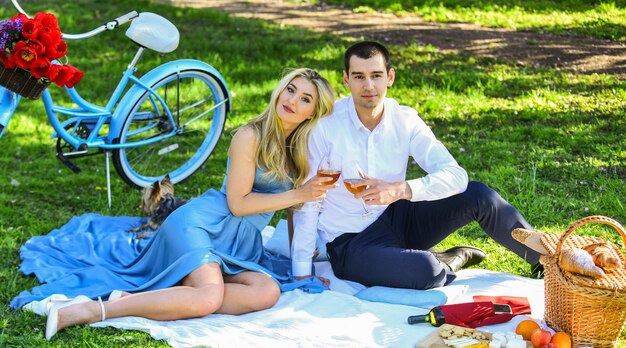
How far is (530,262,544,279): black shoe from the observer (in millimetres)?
4704

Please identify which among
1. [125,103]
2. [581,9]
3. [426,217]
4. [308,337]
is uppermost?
[581,9]

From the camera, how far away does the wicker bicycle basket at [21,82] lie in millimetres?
4781

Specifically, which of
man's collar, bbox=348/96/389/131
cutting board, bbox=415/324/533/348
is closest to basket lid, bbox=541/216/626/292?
cutting board, bbox=415/324/533/348

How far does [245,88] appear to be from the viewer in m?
8.17

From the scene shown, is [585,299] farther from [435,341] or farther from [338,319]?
[338,319]

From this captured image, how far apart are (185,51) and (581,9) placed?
4479 mm

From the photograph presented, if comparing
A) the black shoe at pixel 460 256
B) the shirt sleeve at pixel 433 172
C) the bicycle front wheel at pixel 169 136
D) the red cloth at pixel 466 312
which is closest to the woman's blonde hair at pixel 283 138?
the shirt sleeve at pixel 433 172

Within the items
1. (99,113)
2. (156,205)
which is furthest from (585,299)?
(99,113)

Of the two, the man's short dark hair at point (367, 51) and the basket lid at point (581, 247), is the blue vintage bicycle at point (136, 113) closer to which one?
the man's short dark hair at point (367, 51)

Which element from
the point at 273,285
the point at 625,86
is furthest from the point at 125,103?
the point at 625,86

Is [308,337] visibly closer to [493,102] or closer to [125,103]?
[125,103]

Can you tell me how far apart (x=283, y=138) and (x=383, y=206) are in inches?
26.0

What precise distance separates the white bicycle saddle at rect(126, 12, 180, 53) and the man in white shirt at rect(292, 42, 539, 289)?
1.56 meters

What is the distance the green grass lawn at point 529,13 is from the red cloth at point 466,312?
556 cm
